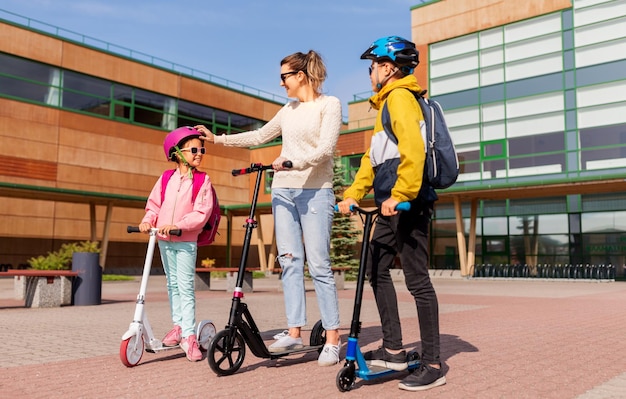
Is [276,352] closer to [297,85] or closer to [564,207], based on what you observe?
[297,85]

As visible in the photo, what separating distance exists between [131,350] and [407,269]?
2.12m

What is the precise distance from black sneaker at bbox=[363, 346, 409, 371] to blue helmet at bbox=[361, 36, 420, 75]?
77.7 inches

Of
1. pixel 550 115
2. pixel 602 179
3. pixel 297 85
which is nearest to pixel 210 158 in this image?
pixel 550 115

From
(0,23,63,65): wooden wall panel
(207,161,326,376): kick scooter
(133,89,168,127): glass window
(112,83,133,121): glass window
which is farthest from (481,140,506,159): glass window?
(207,161,326,376): kick scooter

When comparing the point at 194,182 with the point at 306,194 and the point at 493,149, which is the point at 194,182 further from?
the point at 493,149

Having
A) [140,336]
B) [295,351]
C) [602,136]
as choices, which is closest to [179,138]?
[140,336]

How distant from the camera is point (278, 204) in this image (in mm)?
4875

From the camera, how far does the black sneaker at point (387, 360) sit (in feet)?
13.3

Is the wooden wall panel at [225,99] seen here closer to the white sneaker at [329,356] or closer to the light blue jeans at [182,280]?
the light blue jeans at [182,280]

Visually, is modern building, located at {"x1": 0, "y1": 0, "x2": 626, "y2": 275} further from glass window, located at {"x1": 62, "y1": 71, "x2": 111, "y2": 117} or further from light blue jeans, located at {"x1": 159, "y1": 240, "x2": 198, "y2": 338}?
light blue jeans, located at {"x1": 159, "y1": 240, "x2": 198, "y2": 338}

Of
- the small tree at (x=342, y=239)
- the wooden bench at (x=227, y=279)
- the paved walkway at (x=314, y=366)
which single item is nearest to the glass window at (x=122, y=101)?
the small tree at (x=342, y=239)

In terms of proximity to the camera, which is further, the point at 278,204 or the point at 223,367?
the point at 278,204

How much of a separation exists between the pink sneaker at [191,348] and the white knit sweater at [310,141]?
1.42 m

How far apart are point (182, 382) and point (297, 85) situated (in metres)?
2.53
